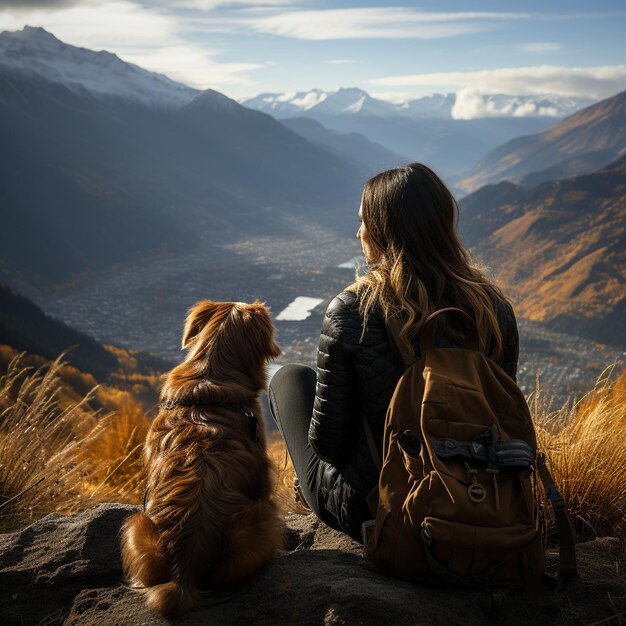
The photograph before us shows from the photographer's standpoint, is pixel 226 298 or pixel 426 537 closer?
pixel 426 537

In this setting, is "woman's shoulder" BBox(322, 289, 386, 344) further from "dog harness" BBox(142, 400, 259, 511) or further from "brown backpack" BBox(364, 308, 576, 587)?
"dog harness" BBox(142, 400, 259, 511)

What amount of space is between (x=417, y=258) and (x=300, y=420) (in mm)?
1156

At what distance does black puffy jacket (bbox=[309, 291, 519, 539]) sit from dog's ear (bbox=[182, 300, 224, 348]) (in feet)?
2.89

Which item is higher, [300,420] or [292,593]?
[300,420]

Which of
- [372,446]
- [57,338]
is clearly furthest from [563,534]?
[57,338]

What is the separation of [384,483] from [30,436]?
10.2 feet

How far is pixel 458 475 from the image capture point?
1926 mm

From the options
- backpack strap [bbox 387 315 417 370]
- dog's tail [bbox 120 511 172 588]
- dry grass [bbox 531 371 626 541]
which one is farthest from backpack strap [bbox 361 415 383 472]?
dry grass [bbox 531 371 626 541]

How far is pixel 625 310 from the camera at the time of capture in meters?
128

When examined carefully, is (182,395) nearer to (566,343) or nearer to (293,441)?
(293,441)

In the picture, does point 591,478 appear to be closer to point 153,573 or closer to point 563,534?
point 563,534

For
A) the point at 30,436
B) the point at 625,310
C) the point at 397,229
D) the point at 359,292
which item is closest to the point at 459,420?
the point at 359,292

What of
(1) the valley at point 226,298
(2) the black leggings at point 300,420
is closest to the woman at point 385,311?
(2) the black leggings at point 300,420

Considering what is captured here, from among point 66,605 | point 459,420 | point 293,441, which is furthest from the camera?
point 293,441
